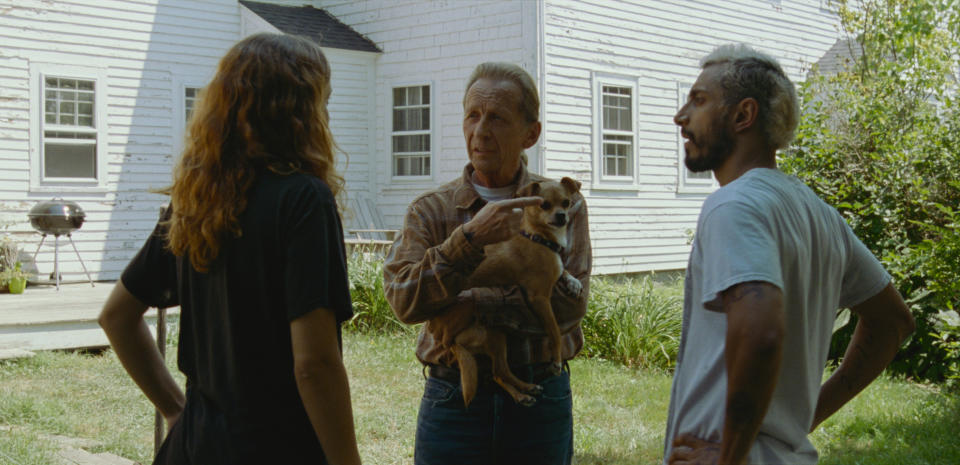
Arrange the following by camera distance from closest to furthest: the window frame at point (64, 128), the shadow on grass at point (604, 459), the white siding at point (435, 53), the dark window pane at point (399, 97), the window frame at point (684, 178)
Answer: the shadow on grass at point (604, 459), the window frame at point (64, 128), the white siding at point (435, 53), the dark window pane at point (399, 97), the window frame at point (684, 178)

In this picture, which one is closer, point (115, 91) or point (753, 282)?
point (753, 282)

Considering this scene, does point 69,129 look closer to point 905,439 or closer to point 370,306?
point 370,306

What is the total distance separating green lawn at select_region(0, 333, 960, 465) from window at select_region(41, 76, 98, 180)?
5487 mm

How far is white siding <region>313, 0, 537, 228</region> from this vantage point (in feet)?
44.5

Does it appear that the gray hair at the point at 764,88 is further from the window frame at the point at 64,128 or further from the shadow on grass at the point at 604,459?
the window frame at the point at 64,128

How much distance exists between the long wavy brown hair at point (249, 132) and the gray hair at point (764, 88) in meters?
0.99

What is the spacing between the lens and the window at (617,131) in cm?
1479

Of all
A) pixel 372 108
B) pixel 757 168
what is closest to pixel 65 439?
pixel 757 168

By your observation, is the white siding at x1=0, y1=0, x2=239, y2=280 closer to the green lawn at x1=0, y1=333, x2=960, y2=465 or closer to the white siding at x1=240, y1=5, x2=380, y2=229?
the white siding at x1=240, y1=5, x2=380, y2=229

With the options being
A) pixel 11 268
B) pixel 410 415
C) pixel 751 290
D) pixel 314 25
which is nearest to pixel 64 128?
pixel 11 268

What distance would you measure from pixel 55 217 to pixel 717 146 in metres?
11.8

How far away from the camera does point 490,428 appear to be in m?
2.54

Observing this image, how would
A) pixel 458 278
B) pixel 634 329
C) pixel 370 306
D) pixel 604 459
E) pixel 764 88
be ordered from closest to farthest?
1. pixel 764 88
2. pixel 458 278
3. pixel 604 459
4. pixel 634 329
5. pixel 370 306

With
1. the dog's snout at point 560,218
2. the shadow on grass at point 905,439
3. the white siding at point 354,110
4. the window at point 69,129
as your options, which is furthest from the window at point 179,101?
the dog's snout at point 560,218
